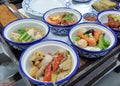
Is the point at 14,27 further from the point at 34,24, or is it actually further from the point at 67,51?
the point at 67,51

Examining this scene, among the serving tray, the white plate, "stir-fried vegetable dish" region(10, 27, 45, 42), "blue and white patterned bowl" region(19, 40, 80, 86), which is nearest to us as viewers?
"blue and white patterned bowl" region(19, 40, 80, 86)

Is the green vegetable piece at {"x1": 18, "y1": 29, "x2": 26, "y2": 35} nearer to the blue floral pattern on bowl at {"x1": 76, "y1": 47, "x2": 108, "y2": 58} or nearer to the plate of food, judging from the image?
the blue floral pattern on bowl at {"x1": 76, "y1": 47, "x2": 108, "y2": 58}

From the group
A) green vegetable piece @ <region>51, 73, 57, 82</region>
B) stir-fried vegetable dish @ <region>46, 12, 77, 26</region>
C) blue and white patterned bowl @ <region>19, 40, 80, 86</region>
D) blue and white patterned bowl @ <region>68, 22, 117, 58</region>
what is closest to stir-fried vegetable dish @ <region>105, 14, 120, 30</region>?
blue and white patterned bowl @ <region>68, 22, 117, 58</region>

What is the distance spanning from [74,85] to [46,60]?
7.1 inches

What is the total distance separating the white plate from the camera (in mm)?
1266

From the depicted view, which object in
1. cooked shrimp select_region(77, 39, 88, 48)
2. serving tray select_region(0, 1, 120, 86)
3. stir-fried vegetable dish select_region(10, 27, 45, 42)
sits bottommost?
serving tray select_region(0, 1, 120, 86)

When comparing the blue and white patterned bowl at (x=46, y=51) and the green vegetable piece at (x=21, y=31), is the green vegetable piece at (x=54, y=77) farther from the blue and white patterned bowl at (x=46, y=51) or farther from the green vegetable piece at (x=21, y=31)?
the green vegetable piece at (x=21, y=31)

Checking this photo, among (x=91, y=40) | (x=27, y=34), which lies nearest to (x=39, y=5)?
(x=27, y=34)

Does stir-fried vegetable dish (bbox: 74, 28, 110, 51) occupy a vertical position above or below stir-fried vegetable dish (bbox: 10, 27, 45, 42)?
below

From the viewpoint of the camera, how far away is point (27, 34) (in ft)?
3.34

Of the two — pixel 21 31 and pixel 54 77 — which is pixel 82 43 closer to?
pixel 54 77

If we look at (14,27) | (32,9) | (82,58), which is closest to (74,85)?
(82,58)

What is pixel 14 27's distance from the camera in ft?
3.57

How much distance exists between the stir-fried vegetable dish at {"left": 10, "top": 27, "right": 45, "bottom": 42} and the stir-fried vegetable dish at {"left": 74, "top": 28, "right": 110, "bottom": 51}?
0.21 metres
